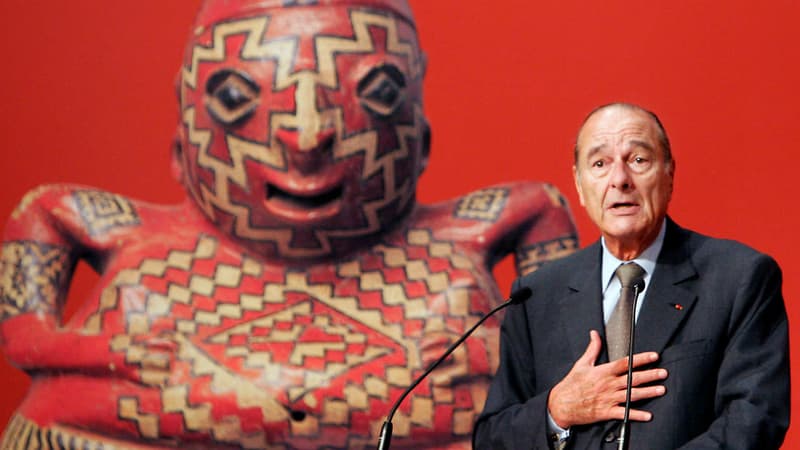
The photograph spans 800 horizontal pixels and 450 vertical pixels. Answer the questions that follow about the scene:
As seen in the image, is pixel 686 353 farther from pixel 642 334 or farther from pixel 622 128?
pixel 622 128

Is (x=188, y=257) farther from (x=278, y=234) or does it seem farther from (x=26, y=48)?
(x=26, y=48)

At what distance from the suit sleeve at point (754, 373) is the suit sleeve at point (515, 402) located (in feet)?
0.61

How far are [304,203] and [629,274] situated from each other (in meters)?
1.36

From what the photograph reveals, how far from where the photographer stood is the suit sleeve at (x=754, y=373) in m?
1.49

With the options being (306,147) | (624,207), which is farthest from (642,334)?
(306,147)

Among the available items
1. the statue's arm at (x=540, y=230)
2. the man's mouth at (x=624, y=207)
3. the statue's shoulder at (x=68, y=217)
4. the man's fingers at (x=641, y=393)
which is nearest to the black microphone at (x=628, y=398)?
the man's fingers at (x=641, y=393)

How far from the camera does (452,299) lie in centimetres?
290

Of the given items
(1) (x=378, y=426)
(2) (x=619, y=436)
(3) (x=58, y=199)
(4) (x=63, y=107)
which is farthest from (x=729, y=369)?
(4) (x=63, y=107)

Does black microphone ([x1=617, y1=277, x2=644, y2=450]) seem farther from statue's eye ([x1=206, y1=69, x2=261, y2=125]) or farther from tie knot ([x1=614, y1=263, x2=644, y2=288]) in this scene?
statue's eye ([x1=206, y1=69, x2=261, y2=125])

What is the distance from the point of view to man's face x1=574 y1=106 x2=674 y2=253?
5.34 ft

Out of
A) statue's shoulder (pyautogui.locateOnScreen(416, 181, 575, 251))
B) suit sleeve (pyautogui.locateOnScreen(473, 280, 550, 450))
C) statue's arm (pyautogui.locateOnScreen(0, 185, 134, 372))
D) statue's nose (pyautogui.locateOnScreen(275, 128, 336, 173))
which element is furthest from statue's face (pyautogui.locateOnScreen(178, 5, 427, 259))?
suit sleeve (pyautogui.locateOnScreen(473, 280, 550, 450))

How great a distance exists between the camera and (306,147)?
2.78 metres

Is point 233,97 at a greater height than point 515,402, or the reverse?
point 233,97

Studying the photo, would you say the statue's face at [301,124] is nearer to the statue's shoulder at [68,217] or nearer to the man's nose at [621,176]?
the statue's shoulder at [68,217]
